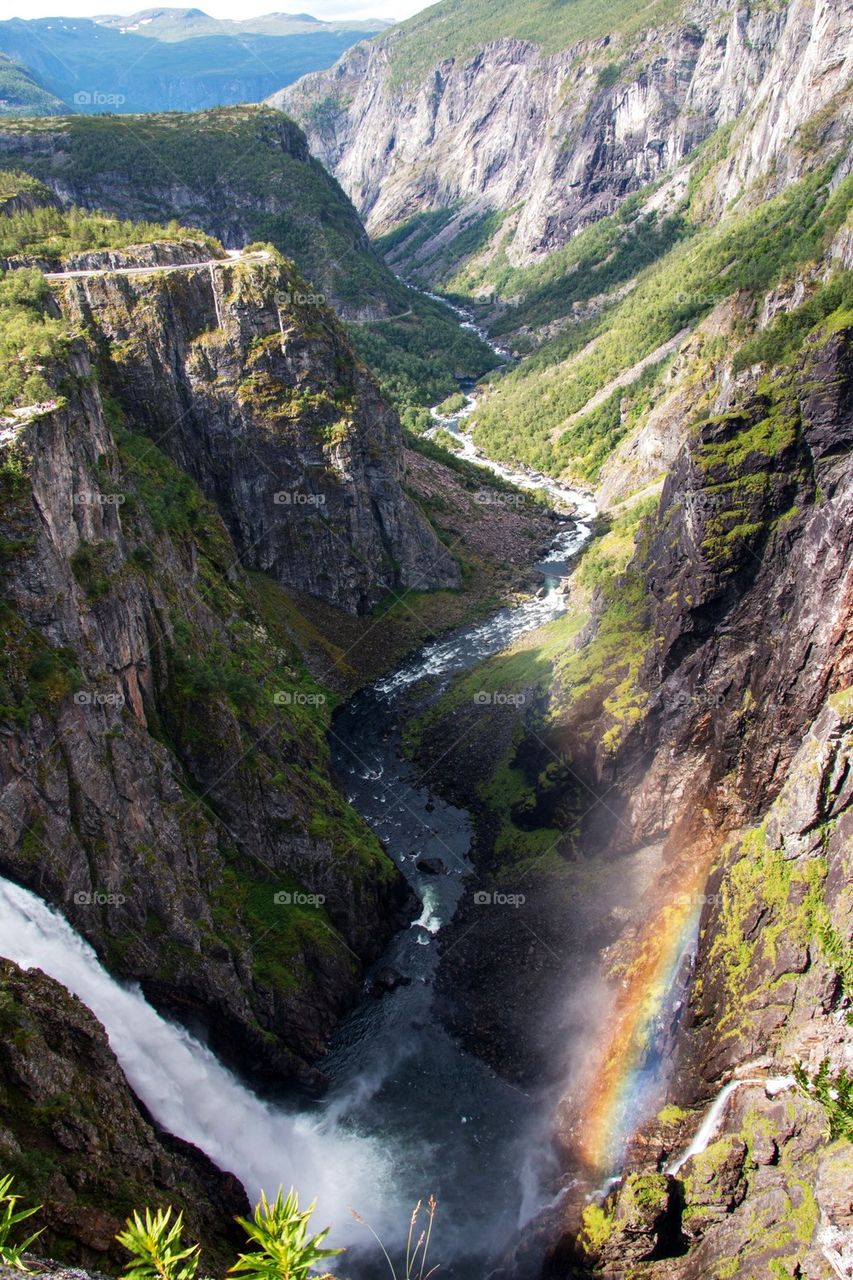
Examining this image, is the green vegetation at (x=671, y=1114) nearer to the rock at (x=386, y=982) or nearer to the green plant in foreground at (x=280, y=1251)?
the rock at (x=386, y=982)

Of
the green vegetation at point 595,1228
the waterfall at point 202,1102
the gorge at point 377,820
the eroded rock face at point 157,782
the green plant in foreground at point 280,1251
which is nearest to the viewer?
the green plant in foreground at point 280,1251

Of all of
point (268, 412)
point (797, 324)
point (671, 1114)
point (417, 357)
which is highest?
point (268, 412)

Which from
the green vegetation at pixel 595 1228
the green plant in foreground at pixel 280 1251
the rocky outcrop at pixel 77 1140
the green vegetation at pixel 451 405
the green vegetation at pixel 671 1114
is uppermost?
the green vegetation at pixel 451 405

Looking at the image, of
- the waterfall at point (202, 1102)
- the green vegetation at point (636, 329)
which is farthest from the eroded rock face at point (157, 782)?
the green vegetation at point (636, 329)

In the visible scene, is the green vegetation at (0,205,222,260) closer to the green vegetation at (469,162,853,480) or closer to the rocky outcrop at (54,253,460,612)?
the rocky outcrop at (54,253,460,612)

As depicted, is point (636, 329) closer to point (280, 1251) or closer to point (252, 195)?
point (252, 195)

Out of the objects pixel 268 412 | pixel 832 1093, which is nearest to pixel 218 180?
pixel 268 412
